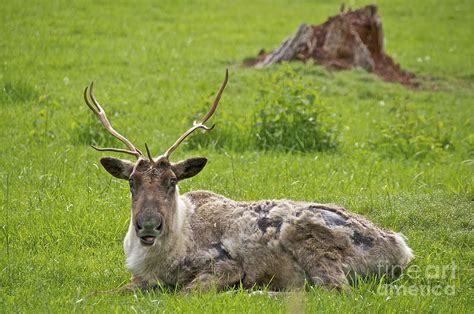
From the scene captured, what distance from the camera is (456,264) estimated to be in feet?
23.9

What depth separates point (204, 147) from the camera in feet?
39.8

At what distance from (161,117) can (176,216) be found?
291 inches

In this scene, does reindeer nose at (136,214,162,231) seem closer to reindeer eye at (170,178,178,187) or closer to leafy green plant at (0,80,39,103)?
reindeer eye at (170,178,178,187)

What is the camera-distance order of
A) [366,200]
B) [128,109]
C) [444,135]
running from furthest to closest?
[128,109] → [444,135] → [366,200]

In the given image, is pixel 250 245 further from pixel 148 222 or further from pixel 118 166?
pixel 118 166

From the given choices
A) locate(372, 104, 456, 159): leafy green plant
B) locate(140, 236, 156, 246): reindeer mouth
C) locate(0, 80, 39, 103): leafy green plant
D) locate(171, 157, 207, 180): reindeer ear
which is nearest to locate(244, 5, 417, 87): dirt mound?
locate(372, 104, 456, 159): leafy green plant

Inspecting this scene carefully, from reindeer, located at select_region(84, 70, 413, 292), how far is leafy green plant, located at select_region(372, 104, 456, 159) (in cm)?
531

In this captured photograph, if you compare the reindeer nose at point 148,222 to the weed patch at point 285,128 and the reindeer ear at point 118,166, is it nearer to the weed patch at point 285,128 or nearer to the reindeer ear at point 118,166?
the reindeer ear at point 118,166

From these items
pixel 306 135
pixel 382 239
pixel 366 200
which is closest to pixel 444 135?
pixel 306 135

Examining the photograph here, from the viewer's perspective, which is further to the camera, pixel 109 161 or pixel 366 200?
pixel 366 200

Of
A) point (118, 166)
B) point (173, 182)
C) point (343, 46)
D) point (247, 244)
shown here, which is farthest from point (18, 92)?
point (247, 244)

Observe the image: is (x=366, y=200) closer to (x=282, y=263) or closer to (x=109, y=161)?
(x=282, y=263)

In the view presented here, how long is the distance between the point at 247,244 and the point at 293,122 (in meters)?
5.33

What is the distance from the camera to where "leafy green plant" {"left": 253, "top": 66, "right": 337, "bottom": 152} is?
1201 cm
